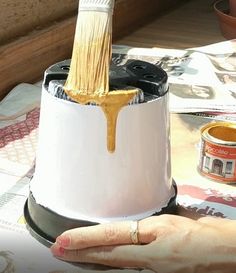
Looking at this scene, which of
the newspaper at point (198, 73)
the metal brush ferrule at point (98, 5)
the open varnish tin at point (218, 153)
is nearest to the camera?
the metal brush ferrule at point (98, 5)

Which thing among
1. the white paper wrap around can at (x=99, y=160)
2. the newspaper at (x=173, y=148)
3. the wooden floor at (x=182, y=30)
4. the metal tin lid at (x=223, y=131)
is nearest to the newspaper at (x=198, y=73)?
the newspaper at (x=173, y=148)

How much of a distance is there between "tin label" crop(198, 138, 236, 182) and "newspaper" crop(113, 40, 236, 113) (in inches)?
9.7

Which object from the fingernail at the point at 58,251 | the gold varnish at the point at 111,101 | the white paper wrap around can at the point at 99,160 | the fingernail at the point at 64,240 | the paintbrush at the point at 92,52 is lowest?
the fingernail at the point at 58,251

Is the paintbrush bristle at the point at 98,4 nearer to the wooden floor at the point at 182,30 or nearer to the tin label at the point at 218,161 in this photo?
the tin label at the point at 218,161

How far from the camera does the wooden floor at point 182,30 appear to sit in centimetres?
159

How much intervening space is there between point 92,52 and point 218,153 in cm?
30

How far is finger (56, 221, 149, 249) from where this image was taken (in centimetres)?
64

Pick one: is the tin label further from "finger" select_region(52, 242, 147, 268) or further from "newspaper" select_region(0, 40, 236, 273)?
"finger" select_region(52, 242, 147, 268)

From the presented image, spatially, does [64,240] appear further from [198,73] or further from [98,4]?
[198,73]

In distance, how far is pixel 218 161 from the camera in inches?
33.5

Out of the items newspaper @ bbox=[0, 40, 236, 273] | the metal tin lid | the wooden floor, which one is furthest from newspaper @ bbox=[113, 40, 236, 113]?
the metal tin lid

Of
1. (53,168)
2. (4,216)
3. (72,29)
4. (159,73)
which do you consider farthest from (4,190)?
(72,29)

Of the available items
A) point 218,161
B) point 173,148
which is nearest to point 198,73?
point 173,148

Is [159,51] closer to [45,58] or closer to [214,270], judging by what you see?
[45,58]
